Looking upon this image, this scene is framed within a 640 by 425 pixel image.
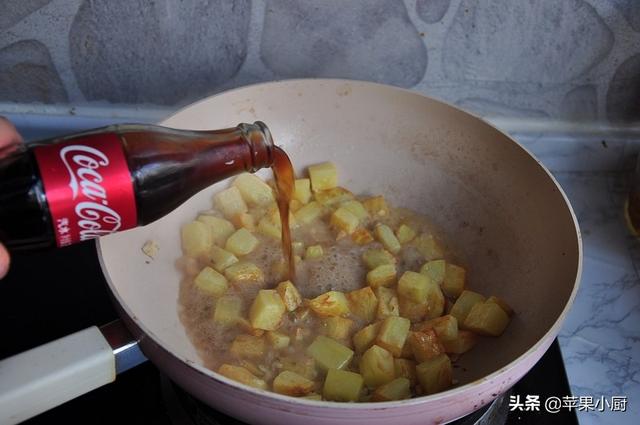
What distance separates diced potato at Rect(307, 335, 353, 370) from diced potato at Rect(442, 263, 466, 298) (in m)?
0.18

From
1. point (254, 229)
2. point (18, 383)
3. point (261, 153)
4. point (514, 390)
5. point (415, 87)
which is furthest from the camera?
point (415, 87)

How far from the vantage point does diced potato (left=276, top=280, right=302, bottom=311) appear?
2.86 feet

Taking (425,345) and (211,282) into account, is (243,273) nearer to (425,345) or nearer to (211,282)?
(211,282)

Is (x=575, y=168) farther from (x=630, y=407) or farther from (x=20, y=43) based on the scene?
(x=20, y=43)

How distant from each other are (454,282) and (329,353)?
22cm

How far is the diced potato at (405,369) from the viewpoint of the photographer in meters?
0.81

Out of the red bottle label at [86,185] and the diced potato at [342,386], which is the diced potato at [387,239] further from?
the red bottle label at [86,185]

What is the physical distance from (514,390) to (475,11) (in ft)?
1.78

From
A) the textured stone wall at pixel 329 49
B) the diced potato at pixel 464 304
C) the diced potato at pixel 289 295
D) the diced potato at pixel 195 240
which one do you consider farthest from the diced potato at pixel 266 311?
the textured stone wall at pixel 329 49

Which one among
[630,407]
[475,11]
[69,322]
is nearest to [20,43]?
[69,322]

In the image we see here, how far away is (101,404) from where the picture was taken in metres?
0.85

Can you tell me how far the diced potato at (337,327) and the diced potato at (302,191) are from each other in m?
0.22

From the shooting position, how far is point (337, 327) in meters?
0.86

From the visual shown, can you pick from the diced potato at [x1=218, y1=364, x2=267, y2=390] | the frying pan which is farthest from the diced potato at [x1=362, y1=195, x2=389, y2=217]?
the diced potato at [x1=218, y1=364, x2=267, y2=390]
